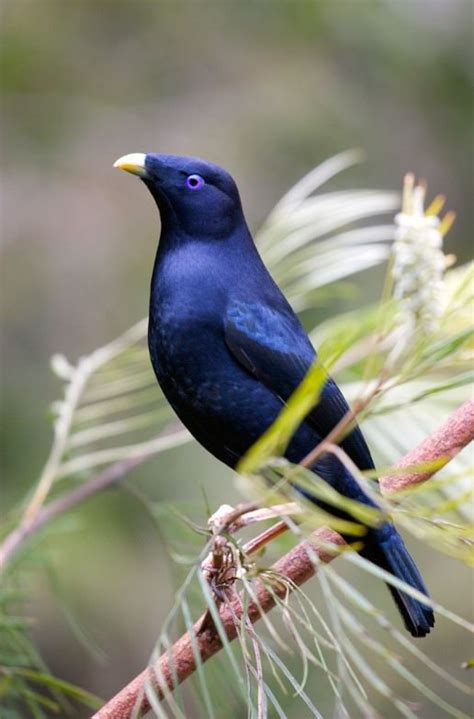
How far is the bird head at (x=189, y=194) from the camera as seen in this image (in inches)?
89.2

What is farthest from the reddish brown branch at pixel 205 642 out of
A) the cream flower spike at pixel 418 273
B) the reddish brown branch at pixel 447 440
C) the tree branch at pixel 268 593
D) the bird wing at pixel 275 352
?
the bird wing at pixel 275 352

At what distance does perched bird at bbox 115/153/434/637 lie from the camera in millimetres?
1962

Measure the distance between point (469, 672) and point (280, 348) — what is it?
8.75 ft

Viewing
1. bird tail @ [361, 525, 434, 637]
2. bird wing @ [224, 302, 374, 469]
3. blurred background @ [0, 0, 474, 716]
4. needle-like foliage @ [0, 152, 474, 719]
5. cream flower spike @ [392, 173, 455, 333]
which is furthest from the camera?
blurred background @ [0, 0, 474, 716]

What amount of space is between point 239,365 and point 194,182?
437 mm

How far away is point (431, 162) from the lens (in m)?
5.72

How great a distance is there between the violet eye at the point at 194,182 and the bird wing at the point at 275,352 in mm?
316

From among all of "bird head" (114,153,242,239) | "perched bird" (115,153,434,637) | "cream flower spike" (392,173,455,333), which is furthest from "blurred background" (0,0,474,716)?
"cream flower spike" (392,173,455,333)

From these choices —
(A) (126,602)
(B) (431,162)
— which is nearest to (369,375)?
(A) (126,602)

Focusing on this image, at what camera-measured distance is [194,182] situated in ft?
7.53

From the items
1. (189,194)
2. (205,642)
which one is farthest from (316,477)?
(189,194)

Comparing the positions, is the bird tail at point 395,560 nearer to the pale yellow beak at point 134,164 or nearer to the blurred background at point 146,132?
the pale yellow beak at point 134,164

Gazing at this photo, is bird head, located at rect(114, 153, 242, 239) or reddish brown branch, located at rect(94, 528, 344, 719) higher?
bird head, located at rect(114, 153, 242, 239)

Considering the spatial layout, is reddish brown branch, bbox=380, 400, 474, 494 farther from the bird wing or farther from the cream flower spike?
the bird wing
